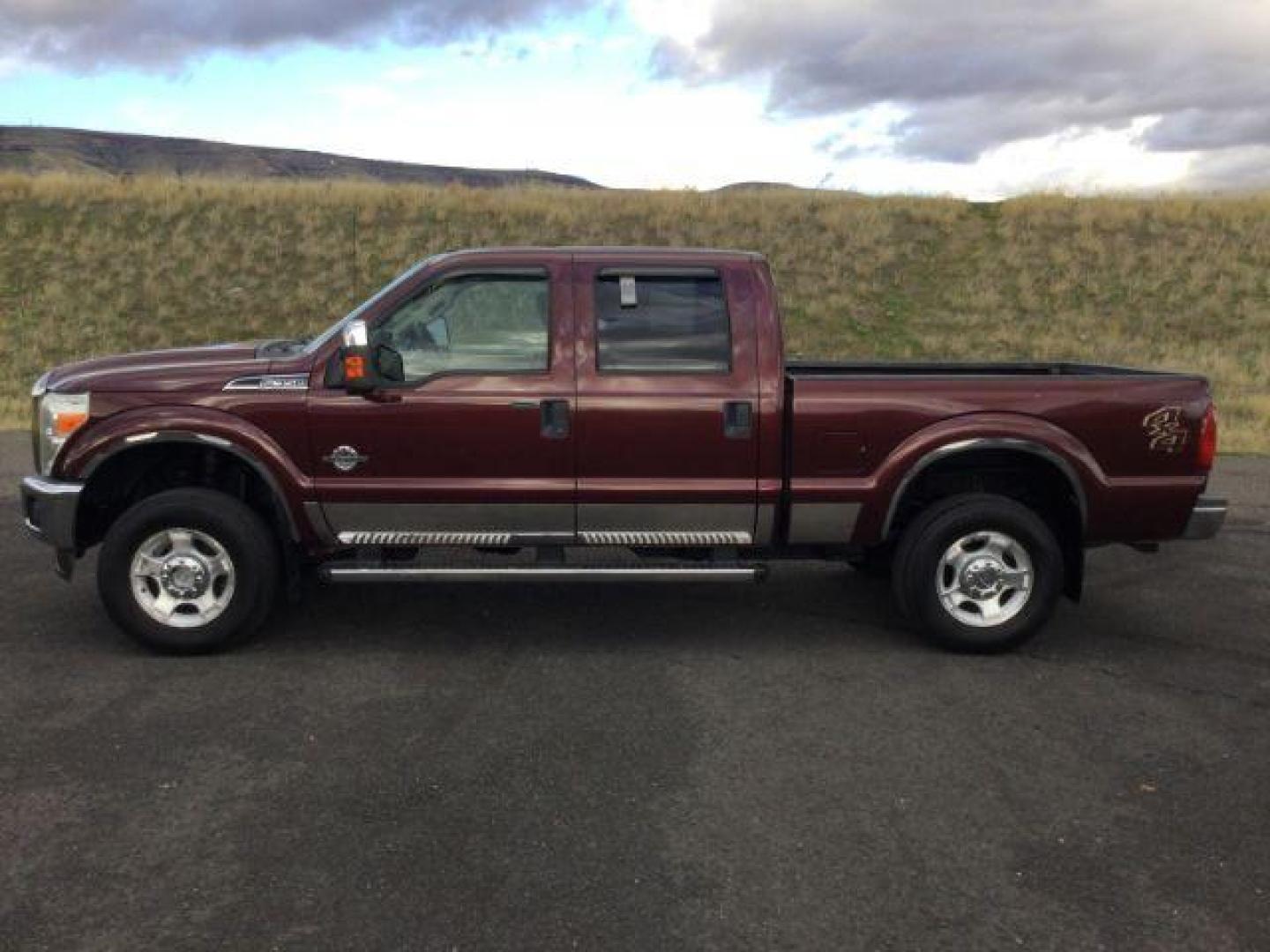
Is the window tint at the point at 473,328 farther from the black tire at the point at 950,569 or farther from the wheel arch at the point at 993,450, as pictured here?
the black tire at the point at 950,569

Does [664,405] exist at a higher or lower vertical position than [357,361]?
lower

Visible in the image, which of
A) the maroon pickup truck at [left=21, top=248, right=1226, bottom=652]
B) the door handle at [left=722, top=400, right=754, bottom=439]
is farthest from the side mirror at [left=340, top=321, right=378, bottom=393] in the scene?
the door handle at [left=722, top=400, right=754, bottom=439]

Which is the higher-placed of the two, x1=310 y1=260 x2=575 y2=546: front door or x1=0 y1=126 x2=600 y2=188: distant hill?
x1=0 y1=126 x2=600 y2=188: distant hill

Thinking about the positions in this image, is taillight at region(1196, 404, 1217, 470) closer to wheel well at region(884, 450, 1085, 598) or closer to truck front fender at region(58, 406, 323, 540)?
wheel well at region(884, 450, 1085, 598)

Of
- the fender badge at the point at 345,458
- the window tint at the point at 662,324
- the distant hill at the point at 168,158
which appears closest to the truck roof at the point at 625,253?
the window tint at the point at 662,324

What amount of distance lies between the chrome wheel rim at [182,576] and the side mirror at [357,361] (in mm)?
1053

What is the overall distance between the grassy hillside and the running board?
18.5m

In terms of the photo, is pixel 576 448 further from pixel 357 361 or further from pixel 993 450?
pixel 993 450

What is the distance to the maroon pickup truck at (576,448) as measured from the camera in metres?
5.15

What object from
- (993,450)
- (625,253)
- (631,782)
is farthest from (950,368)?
(631,782)

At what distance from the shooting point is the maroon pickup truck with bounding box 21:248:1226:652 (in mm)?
5148

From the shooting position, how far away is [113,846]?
3.39 m

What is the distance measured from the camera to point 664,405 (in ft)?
17.1

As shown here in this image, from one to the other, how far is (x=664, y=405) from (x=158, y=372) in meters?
2.49
